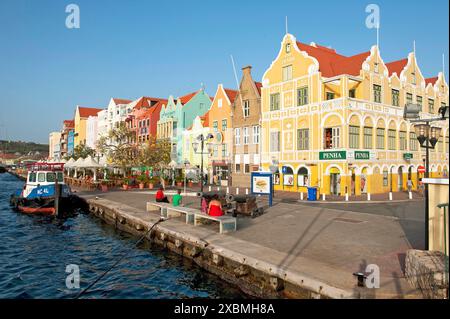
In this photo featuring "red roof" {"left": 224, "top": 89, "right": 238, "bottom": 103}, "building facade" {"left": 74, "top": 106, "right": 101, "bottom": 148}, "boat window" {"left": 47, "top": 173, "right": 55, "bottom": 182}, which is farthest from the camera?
"building facade" {"left": 74, "top": 106, "right": 101, "bottom": 148}

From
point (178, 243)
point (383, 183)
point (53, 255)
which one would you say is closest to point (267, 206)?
point (178, 243)

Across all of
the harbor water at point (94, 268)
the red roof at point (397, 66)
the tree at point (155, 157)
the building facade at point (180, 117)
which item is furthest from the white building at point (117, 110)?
the harbor water at point (94, 268)

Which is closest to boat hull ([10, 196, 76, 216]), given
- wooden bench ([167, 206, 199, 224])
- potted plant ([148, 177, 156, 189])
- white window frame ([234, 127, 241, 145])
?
wooden bench ([167, 206, 199, 224])

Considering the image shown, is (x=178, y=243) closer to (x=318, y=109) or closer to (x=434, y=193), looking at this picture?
(x=434, y=193)

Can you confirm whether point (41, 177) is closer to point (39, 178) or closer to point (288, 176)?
point (39, 178)

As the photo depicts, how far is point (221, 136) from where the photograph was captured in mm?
51312

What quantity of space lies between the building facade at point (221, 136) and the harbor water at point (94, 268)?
29.1 meters

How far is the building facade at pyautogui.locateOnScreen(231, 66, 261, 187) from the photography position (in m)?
44.3

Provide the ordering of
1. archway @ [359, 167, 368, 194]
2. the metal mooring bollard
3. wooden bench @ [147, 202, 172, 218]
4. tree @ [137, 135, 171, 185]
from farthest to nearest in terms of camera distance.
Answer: tree @ [137, 135, 171, 185], archway @ [359, 167, 368, 194], wooden bench @ [147, 202, 172, 218], the metal mooring bollard

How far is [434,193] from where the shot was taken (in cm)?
962

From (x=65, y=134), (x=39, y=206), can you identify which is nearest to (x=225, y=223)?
(x=39, y=206)

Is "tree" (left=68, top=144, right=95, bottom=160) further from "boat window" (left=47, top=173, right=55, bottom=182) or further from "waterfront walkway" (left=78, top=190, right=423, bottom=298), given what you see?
"waterfront walkway" (left=78, top=190, right=423, bottom=298)

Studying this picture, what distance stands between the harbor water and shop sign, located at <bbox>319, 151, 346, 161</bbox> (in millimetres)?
21041

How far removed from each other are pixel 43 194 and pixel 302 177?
24324 mm
